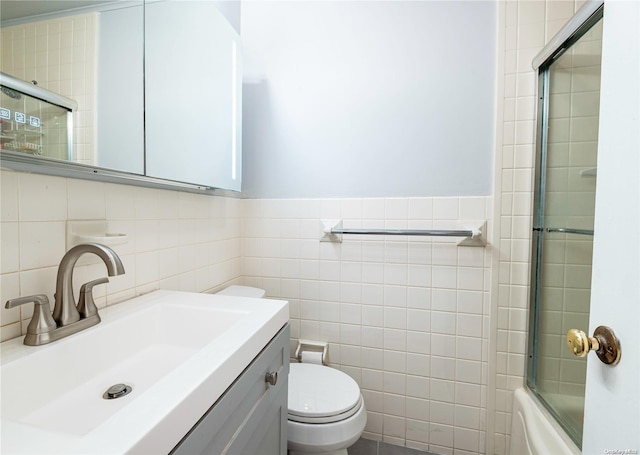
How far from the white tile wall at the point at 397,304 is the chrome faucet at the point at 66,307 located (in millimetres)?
916

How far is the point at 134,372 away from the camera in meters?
0.71

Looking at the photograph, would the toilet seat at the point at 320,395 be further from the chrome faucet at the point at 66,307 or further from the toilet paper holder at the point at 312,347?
the chrome faucet at the point at 66,307

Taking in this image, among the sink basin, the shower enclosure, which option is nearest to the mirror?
the sink basin

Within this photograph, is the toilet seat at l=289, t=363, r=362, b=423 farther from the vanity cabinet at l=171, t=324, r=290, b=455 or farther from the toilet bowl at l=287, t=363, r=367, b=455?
the vanity cabinet at l=171, t=324, r=290, b=455

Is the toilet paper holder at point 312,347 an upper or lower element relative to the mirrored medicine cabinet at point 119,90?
lower

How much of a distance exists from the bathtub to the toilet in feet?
2.00

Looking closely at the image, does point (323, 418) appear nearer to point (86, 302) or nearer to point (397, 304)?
point (397, 304)

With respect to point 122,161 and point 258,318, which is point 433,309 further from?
point 122,161

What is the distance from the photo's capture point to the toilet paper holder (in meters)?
1.46

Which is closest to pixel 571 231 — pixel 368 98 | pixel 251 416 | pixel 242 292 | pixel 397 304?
pixel 397 304

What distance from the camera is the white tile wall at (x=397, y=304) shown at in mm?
1306

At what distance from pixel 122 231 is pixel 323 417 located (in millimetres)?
916

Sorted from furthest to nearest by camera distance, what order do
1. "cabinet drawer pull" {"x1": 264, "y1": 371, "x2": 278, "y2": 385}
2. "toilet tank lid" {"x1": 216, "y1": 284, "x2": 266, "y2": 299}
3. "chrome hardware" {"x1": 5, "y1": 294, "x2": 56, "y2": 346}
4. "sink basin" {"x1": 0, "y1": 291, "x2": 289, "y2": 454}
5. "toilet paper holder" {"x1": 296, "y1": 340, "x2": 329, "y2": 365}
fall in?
1. "toilet paper holder" {"x1": 296, "y1": 340, "x2": 329, "y2": 365}
2. "toilet tank lid" {"x1": 216, "y1": 284, "x2": 266, "y2": 299}
3. "cabinet drawer pull" {"x1": 264, "y1": 371, "x2": 278, "y2": 385}
4. "chrome hardware" {"x1": 5, "y1": 294, "x2": 56, "y2": 346}
5. "sink basin" {"x1": 0, "y1": 291, "x2": 289, "y2": 454}

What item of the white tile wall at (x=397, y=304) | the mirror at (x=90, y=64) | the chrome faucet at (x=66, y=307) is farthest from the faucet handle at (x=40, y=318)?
the white tile wall at (x=397, y=304)
